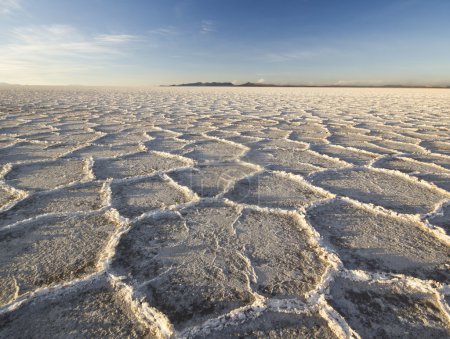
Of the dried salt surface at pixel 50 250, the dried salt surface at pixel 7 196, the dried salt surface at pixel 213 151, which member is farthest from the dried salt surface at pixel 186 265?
the dried salt surface at pixel 213 151

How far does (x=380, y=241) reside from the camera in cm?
108

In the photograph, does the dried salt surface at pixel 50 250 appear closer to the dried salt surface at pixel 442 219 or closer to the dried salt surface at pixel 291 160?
the dried salt surface at pixel 291 160

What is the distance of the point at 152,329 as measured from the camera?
70 centimetres

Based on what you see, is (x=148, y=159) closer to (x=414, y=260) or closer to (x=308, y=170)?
(x=308, y=170)

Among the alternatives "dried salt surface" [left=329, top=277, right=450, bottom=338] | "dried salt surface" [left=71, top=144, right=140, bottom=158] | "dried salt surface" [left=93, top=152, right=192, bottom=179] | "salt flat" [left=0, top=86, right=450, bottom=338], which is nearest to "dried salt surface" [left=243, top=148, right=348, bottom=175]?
"salt flat" [left=0, top=86, right=450, bottom=338]

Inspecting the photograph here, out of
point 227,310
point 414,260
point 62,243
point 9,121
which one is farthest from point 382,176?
point 9,121

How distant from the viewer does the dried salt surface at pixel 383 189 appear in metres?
1.38

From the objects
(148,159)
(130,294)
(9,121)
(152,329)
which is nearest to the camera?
(152,329)

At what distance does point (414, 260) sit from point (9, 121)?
4.57m

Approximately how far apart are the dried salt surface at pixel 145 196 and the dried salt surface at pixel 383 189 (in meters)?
0.77

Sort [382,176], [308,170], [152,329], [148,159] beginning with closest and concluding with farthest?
[152,329]
[382,176]
[308,170]
[148,159]

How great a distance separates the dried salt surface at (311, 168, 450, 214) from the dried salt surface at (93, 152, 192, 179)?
92cm

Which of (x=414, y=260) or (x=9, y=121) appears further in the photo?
(x=9, y=121)

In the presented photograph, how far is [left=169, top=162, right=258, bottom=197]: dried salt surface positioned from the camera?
1570 mm
